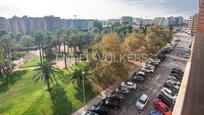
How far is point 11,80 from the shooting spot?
143ft

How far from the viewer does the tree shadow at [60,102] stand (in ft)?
85.7

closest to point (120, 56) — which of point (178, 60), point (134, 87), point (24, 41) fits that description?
point (134, 87)

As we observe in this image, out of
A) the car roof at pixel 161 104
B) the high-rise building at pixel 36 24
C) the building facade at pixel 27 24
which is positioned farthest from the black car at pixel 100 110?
the high-rise building at pixel 36 24

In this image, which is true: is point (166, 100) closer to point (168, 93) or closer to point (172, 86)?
point (168, 93)

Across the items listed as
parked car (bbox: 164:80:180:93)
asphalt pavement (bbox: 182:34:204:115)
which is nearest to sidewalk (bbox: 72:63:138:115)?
parked car (bbox: 164:80:180:93)

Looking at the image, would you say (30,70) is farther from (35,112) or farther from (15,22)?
(15,22)

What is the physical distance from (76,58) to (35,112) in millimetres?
27625

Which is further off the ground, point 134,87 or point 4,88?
point 134,87

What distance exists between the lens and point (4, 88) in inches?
1547

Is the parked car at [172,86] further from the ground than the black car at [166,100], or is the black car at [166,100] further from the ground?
the parked car at [172,86]

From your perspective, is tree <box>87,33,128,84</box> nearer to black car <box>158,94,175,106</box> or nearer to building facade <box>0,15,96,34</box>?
black car <box>158,94,175,106</box>

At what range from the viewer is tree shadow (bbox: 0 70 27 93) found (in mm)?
39181

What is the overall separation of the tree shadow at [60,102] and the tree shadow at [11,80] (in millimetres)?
13146

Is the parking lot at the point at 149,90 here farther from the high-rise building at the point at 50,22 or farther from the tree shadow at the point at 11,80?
the high-rise building at the point at 50,22
